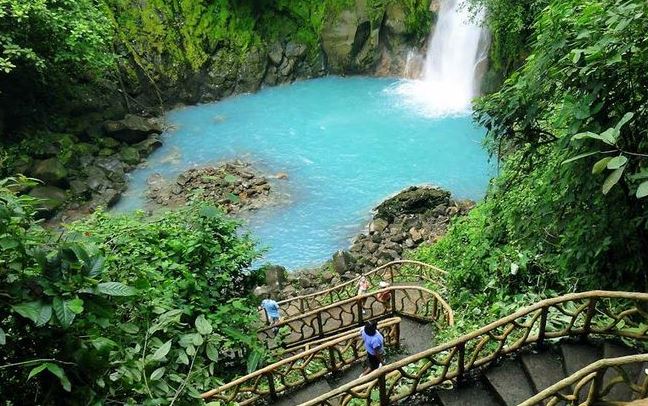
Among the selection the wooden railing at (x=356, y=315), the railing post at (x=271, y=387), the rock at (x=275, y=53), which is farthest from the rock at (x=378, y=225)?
the rock at (x=275, y=53)

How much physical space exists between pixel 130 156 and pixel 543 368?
58.5 ft

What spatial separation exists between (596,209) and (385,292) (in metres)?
4.38

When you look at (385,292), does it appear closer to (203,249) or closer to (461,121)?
(203,249)

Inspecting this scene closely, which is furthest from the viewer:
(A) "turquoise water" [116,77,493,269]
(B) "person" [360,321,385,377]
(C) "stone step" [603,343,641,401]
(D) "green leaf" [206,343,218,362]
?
(A) "turquoise water" [116,77,493,269]

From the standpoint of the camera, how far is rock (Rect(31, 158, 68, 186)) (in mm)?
16562

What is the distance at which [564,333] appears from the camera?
4.40 m

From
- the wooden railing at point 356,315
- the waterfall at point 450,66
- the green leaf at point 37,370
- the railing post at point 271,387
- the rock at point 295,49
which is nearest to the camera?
the green leaf at point 37,370

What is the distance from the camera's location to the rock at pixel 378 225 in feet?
48.1

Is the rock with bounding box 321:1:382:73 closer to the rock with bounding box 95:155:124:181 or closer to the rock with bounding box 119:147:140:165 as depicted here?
the rock with bounding box 119:147:140:165

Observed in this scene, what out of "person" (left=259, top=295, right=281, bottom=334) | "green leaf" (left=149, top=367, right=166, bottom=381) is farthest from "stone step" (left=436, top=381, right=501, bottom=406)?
"person" (left=259, top=295, right=281, bottom=334)

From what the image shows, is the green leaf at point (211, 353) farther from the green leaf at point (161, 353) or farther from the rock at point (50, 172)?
the rock at point (50, 172)

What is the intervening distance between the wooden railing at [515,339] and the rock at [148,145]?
17.2 metres

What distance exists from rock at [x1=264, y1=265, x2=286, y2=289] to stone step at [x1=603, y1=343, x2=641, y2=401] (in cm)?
906

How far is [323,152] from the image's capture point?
771 inches
